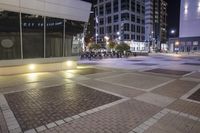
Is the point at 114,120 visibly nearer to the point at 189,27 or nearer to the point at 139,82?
the point at 139,82

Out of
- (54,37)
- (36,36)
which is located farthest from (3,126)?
(54,37)

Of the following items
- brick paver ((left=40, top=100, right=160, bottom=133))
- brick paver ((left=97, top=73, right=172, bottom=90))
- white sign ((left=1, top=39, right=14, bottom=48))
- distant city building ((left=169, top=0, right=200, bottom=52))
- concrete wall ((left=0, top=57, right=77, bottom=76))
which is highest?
distant city building ((left=169, top=0, right=200, bottom=52))

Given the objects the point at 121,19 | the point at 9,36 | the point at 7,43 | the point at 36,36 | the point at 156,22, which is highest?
the point at 156,22

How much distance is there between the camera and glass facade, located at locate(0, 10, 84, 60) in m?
12.0

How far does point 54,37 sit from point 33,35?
1.81 m

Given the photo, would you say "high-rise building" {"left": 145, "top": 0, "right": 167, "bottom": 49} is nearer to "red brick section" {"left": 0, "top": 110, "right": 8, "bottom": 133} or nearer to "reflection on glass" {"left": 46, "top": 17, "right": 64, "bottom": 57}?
"reflection on glass" {"left": 46, "top": 17, "right": 64, "bottom": 57}

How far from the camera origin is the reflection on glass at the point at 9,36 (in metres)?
11.7

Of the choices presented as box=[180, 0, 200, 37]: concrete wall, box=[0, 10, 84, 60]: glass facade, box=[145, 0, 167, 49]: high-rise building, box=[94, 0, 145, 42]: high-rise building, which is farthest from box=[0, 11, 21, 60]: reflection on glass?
box=[145, 0, 167, 49]: high-rise building

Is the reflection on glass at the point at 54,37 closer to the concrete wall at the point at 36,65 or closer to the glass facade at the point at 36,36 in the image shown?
the glass facade at the point at 36,36

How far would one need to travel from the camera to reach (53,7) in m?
13.5

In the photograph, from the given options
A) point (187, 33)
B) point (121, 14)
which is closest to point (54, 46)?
point (121, 14)

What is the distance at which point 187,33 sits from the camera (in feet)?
295

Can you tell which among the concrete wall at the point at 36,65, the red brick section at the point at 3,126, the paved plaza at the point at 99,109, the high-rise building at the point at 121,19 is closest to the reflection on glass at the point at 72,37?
the concrete wall at the point at 36,65

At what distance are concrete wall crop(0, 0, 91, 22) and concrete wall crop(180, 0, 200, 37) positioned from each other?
87.4 meters
